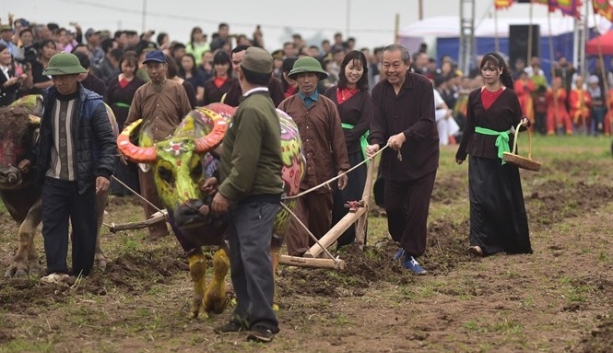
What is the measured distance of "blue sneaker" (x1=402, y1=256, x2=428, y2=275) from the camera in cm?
1106

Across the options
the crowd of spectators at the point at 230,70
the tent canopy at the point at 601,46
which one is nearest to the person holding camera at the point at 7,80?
the crowd of spectators at the point at 230,70

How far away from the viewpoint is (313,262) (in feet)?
31.6

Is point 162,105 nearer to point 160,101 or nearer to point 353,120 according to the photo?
point 160,101

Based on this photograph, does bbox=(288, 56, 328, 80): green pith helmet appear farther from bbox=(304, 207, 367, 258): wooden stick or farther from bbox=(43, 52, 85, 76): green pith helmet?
bbox=(43, 52, 85, 76): green pith helmet

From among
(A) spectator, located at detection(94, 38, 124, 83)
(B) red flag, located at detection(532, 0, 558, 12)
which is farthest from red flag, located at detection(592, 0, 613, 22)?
(A) spectator, located at detection(94, 38, 124, 83)

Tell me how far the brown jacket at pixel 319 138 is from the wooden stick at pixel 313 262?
150 cm

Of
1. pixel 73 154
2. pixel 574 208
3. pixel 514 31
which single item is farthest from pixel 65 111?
pixel 514 31

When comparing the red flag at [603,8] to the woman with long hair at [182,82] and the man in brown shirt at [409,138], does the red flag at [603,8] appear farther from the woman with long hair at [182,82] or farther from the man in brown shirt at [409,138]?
the man in brown shirt at [409,138]

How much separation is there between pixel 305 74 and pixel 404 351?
12.6 feet

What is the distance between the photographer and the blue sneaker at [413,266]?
1106cm

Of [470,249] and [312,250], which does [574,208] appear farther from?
[312,250]

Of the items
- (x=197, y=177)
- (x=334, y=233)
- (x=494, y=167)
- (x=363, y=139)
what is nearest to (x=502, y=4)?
(x=494, y=167)

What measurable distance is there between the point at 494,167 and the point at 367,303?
3210 millimetres

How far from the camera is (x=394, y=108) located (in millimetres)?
11297
